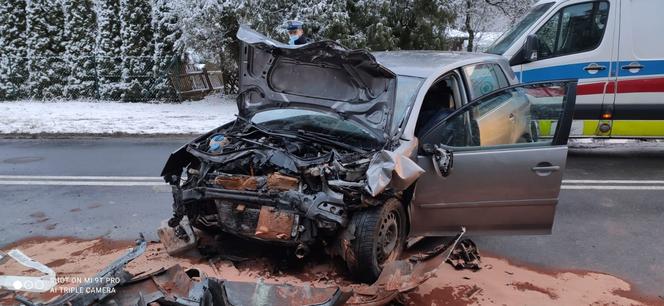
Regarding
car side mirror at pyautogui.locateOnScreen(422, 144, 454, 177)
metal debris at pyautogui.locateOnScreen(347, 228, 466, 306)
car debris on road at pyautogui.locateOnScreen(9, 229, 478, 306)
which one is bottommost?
metal debris at pyautogui.locateOnScreen(347, 228, 466, 306)

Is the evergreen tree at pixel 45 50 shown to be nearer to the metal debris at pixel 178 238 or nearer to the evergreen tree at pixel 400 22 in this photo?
the evergreen tree at pixel 400 22

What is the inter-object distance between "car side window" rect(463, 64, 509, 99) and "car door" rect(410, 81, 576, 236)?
621mm

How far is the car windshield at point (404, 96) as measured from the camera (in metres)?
4.05

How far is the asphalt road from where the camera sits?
458 cm

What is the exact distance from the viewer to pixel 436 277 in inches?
158

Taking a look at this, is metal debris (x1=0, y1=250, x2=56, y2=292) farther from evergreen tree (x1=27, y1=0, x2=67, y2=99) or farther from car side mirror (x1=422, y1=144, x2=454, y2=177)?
evergreen tree (x1=27, y1=0, x2=67, y2=99)

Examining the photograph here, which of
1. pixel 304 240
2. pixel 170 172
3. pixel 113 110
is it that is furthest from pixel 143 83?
pixel 304 240

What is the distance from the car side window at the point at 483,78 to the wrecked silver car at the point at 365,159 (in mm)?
189

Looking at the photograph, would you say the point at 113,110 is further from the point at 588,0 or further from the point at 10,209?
the point at 588,0

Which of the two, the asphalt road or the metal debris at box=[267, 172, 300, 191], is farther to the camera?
the asphalt road

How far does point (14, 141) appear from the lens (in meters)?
10.1

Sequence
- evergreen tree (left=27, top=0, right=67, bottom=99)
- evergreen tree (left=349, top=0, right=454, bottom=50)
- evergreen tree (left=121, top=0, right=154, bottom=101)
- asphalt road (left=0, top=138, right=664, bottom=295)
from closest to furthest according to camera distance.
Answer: asphalt road (left=0, top=138, right=664, bottom=295), evergreen tree (left=349, top=0, right=454, bottom=50), evergreen tree (left=121, top=0, right=154, bottom=101), evergreen tree (left=27, top=0, right=67, bottom=99)

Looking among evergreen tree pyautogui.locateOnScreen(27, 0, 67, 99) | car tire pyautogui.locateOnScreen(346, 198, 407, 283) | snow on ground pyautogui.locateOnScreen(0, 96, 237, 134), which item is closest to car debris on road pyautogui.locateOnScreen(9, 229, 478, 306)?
car tire pyautogui.locateOnScreen(346, 198, 407, 283)

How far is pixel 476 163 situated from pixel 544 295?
1.07 metres
